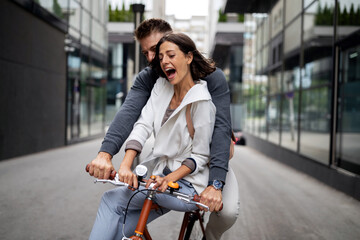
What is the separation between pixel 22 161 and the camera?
35.3 feet

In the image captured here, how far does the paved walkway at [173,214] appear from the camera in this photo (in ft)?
15.4

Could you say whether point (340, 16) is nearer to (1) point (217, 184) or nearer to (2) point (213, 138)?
(2) point (213, 138)

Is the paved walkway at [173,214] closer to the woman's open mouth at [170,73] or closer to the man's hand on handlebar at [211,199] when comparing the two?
the man's hand on handlebar at [211,199]

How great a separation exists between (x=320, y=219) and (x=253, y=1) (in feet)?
50.1

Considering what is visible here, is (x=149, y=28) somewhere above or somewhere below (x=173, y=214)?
above

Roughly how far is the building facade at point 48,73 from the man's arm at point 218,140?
31.6 feet

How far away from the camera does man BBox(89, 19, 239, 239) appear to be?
1.99 m

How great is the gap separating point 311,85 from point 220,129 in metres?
9.49

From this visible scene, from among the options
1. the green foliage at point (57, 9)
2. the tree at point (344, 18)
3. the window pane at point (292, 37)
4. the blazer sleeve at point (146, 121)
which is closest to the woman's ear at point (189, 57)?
the blazer sleeve at point (146, 121)

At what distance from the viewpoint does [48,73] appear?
14.1m

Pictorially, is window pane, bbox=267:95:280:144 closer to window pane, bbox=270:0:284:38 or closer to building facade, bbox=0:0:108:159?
window pane, bbox=270:0:284:38

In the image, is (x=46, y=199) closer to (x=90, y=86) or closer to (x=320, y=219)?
(x=320, y=219)

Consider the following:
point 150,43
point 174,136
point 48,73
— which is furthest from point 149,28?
point 48,73

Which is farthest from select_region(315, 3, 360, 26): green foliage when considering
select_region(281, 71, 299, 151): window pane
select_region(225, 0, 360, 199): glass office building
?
select_region(281, 71, 299, 151): window pane
